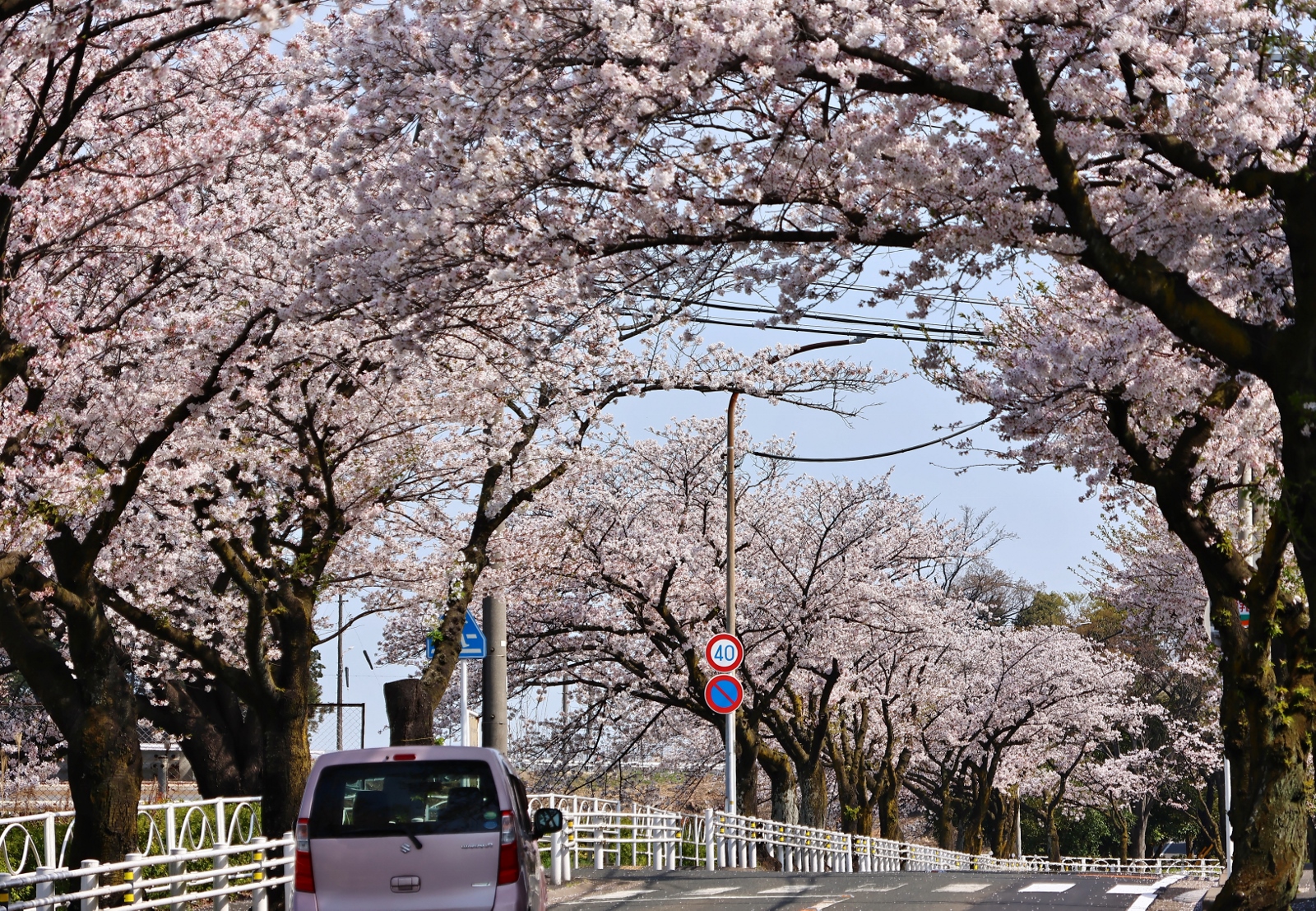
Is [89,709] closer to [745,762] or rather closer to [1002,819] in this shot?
[745,762]

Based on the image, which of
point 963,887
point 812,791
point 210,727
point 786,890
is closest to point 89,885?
point 786,890

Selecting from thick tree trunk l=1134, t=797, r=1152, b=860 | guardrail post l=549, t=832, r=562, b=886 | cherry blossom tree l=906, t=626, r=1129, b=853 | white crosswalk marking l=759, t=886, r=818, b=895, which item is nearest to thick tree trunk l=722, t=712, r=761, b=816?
guardrail post l=549, t=832, r=562, b=886

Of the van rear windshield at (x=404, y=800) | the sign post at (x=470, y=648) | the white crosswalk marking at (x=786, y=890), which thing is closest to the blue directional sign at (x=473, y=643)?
the sign post at (x=470, y=648)

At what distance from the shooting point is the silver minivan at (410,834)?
8562 mm

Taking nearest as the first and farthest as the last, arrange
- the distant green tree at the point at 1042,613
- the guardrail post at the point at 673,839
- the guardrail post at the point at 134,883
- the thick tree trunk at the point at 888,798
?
the guardrail post at the point at 134,883 → the guardrail post at the point at 673,839 → the thick tree trunk at the point at 888,798 → the distant green tree at the point at 1042,613

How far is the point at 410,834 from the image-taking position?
28.3 feet

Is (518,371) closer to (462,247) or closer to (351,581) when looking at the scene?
(462,247)

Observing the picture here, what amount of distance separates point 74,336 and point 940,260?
814 cm

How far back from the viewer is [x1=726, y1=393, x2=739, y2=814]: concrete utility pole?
939 inches

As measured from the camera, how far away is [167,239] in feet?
42.2

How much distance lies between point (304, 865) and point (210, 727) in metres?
15.9

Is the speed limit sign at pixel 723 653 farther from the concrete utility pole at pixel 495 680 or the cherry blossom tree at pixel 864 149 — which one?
the cherry blossom tree at pixel 864 149

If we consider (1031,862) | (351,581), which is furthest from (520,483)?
(1031,862)

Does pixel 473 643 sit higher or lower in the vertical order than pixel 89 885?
higher
